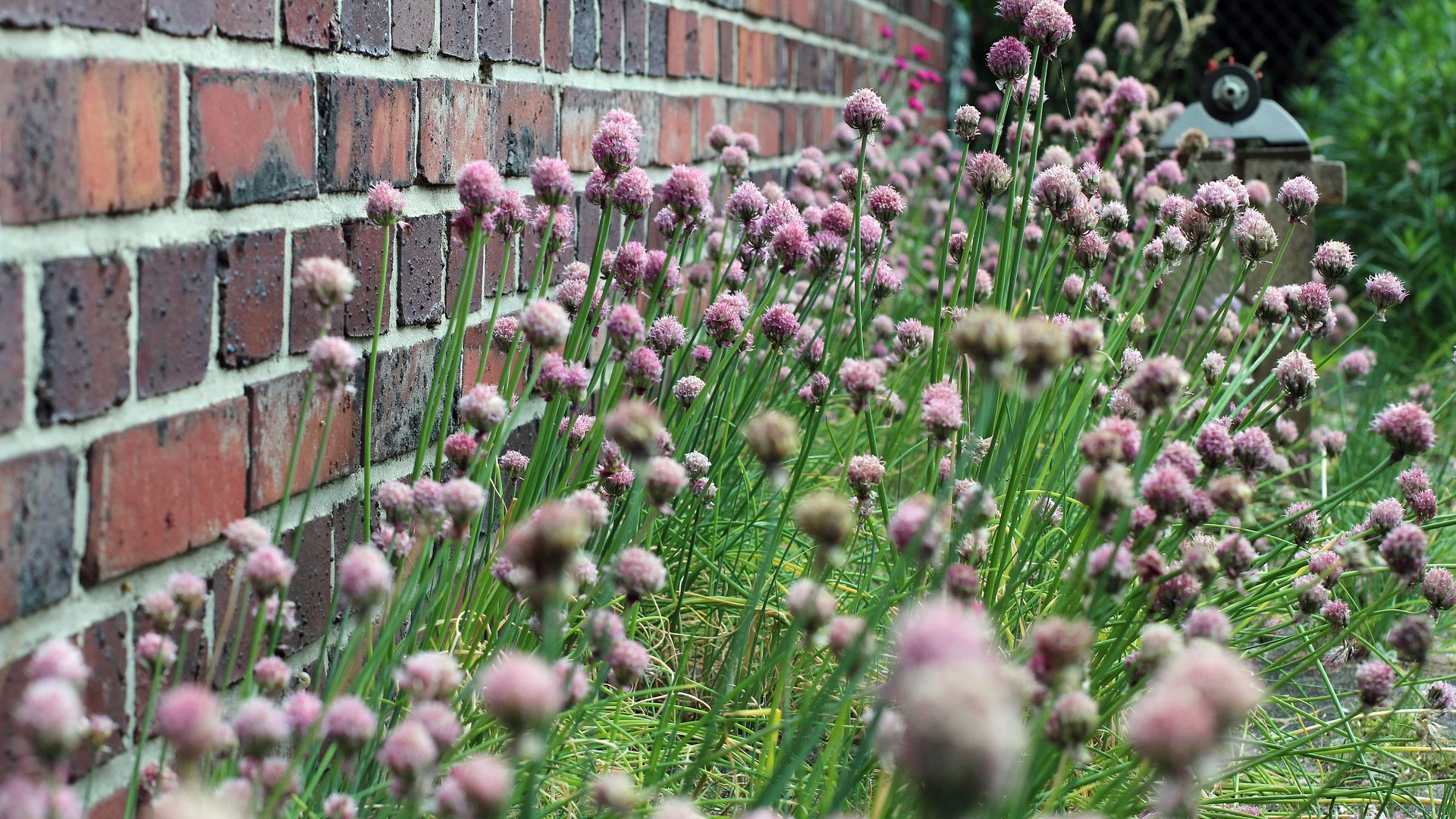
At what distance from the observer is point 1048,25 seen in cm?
130

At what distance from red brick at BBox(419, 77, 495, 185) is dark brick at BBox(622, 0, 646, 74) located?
417mm

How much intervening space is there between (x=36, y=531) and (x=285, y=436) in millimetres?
277

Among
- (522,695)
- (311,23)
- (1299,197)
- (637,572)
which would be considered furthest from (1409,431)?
(311,23)

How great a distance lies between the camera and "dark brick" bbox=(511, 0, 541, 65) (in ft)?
4.59

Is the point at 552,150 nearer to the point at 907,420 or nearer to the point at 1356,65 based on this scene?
the point at 907,420

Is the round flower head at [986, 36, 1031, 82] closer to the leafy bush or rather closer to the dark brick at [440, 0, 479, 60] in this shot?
the dark brick at [440, 0, 479, 60]

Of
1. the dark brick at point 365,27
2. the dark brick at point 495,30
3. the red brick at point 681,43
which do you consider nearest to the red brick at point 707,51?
the red brick at point 681,43

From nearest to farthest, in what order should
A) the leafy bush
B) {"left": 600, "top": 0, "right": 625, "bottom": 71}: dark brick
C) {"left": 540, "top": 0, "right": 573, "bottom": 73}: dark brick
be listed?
1. {"left": 540, "top": 0, "right": 573, "bottom": 73}: dark brick
2. {"left": 600, "top": 0, "right": 625, "bottom": 71}: dark brick
3. the leafy bush

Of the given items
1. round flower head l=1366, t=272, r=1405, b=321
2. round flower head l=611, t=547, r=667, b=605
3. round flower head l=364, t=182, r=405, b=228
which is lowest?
round flower head l=611, t=547, r=667, b=605

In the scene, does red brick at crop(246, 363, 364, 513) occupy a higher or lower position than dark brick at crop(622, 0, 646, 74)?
lower

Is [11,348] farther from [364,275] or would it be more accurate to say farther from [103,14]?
[364,275]

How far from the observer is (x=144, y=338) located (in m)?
0.84

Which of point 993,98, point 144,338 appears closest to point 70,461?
point 144,338

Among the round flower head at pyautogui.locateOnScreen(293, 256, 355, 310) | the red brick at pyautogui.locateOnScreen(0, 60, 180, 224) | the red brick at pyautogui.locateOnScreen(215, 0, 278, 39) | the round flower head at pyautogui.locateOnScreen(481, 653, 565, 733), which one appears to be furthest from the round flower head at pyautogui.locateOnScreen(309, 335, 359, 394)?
the round flower head at pyautogui.locateOnScreen(481, 653, 565, 733)
